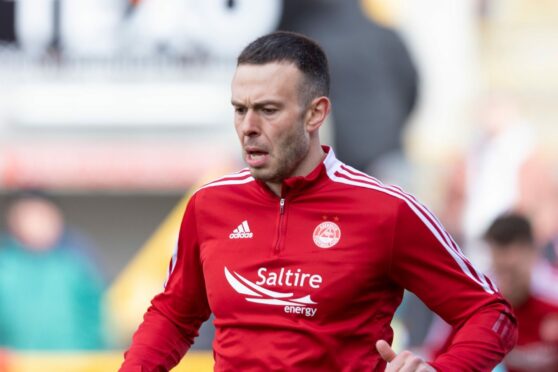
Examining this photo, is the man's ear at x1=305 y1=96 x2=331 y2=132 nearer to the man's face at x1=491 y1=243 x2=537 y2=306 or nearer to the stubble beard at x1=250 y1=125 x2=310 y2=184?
the stubble beard at x1=250 y1=125 x2=310 y2=184

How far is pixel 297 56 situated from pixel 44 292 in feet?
22.8

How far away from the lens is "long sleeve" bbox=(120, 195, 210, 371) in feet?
13.7

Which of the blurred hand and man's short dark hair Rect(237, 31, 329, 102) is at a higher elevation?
man's short dark hair Rect(237, 31, 329, 102)

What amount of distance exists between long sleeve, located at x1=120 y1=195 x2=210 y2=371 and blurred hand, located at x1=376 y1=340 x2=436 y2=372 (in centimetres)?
75

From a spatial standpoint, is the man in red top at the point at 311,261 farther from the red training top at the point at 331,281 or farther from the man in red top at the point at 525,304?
the man in red top at the point at 525,304

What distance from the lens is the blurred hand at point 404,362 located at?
12.1 ft

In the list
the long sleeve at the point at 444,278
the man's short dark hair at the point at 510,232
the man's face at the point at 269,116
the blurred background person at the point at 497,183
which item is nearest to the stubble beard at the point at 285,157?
the man's face at the point at 269,116

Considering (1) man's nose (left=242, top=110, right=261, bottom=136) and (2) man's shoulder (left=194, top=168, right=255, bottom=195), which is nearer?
(1) man's nose (left=242, top=110, right=261, bottom=136)

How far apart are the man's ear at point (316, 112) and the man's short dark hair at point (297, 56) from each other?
20 mm

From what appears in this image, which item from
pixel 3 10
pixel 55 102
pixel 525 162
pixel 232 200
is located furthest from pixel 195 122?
pixel 232 200

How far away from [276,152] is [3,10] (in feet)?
25.6

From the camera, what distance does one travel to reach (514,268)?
6586mm

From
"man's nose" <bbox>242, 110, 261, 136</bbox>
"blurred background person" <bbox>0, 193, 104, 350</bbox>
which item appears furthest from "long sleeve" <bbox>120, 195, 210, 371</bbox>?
"blurred background person" <bbox>0, 193, 104, 350</bbox>

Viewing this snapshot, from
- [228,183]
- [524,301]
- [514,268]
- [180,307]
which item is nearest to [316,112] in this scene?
[228,183]
